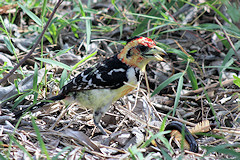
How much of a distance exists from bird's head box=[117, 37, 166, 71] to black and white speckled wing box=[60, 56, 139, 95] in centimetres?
9

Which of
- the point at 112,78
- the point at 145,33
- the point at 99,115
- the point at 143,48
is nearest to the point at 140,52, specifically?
the point at 143,48

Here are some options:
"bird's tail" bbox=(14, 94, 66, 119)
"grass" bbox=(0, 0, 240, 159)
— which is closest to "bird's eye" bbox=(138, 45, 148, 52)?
"grass" bbox=(0, 0, 240, 159)

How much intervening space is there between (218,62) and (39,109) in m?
2.47

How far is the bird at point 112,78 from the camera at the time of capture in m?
3.52

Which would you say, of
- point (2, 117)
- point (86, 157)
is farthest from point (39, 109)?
point (86, 157)

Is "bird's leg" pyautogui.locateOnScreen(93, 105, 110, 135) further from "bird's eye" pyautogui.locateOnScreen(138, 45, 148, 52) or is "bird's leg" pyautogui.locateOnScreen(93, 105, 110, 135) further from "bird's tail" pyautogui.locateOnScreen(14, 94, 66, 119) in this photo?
"bird's eye" pyautogui.locateOnScreen(138, 45, 148, 52)

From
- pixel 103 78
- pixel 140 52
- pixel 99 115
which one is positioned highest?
pixel 140 52

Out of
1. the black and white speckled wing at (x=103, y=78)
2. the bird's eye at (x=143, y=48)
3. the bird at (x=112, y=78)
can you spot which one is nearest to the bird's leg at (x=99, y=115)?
the bird at (x=112, y=78)

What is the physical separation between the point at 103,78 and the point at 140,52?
0.46 m

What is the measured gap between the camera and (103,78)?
3539mm

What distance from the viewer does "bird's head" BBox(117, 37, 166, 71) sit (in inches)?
139

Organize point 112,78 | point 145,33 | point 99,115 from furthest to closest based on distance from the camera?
point 145,33
point 99,115
point 112,78

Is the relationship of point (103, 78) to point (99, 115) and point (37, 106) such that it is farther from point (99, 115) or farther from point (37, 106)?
point (37, 106)

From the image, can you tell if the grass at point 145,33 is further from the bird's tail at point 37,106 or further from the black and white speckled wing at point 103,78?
the black and white speckled wing at point 103,78
